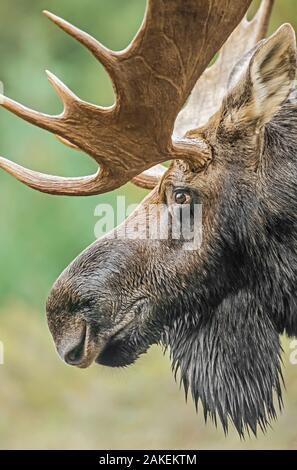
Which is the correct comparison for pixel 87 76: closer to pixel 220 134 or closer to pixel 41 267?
pixel 41 267

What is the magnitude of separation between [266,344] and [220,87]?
59 cm

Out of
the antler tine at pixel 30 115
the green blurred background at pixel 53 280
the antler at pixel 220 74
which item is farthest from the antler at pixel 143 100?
the green blurred background at pixel 53 280

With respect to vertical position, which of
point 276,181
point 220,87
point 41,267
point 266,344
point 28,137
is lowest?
point 266,344

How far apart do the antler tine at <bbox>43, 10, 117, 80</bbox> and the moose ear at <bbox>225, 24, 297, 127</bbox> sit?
20 cm

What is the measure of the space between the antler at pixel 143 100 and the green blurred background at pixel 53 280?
1.90m

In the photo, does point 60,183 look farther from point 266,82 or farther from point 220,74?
point 220,74

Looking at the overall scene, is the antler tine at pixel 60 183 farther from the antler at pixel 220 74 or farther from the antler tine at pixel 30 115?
the antler at pixel 220 74

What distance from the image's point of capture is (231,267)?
5.23 feet

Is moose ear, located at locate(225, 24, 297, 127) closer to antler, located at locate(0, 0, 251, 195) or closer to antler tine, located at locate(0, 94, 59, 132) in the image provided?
antler, located at locate(0, 0, 251, 195)

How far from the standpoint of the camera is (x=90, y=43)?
1.40 meters

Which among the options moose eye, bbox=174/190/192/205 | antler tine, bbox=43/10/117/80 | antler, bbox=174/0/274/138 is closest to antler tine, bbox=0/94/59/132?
antler tine, bbox=43/10/117/80

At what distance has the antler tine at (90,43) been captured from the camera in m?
1.36

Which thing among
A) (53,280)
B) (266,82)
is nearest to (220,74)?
(266,82)
